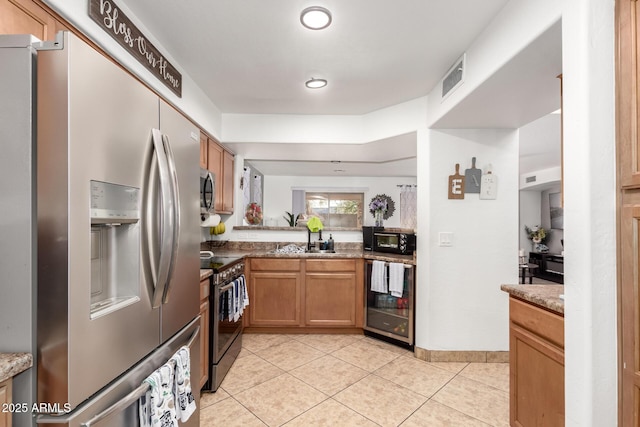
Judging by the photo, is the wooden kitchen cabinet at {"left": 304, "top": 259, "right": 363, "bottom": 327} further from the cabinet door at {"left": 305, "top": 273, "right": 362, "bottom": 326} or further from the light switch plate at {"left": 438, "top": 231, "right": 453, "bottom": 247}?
the light switch plate at {"left": 438, "top": 231, "right": 453, "bottom": 247}

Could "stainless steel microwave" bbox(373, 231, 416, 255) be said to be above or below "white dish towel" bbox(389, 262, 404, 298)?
above

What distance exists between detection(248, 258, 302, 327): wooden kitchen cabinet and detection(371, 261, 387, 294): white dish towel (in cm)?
78

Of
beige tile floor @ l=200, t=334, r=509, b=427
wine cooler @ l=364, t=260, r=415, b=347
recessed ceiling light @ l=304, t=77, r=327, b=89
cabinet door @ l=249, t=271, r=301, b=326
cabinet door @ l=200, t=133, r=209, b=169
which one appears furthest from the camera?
cabinet door @ l=249, t=271, r=301, b=326

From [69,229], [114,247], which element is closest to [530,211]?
[114,247]

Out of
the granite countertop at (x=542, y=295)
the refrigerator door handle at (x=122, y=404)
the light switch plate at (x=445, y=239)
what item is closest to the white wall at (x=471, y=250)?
the light switch plate at (x=445, y=239)

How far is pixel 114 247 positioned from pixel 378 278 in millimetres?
2527

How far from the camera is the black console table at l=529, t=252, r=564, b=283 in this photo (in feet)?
22.2

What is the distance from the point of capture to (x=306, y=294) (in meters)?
3.25

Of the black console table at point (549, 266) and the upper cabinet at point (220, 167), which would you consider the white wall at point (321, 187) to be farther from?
the black console table at point (549, 266)

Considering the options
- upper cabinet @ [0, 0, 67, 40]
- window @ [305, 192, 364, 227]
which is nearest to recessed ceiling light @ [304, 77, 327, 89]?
upper cabinet @ [0, 0, 67, 40]

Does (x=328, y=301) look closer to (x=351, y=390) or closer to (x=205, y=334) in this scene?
(x=351, y=390)

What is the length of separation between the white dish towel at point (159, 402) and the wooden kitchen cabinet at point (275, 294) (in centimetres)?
209

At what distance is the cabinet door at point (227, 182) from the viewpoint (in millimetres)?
3365

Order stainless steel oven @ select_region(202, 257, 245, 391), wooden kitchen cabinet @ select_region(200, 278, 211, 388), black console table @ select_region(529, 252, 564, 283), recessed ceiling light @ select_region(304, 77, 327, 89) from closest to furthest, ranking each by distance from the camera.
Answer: wooden kitchen cabinet @ select_region(200, 278, 211, 388) < stainless steel oven @ select_region(202, 257, 245, 391) < recessed ceiling light @ select_region(304, 77, 327, 89) < black console table @ select_region(529, 252, 564, 283)
